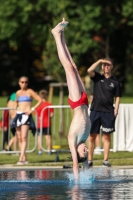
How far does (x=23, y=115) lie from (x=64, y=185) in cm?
622

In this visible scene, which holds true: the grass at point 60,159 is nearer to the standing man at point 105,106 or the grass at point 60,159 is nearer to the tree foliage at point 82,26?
the standing man at point 105,106

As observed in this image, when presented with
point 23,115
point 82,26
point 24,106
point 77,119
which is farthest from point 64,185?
point 82,26

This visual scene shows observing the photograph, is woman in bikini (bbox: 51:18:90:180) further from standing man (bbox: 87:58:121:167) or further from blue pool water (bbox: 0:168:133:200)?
standing man (bbox: 87:58:121:167)

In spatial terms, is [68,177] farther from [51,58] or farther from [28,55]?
[28,55]

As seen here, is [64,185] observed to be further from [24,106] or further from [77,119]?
[24,106]

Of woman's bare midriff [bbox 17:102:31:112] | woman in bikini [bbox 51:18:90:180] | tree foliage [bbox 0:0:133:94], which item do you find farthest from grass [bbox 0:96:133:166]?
tree foliage [bbox 0:0:133:94]

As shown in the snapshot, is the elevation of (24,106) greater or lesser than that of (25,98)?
lesser

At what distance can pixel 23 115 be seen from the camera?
1898 cm

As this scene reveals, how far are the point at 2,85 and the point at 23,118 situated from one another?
47954 millimetres

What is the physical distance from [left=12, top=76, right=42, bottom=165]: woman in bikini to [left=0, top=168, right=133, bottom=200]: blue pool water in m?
2.69

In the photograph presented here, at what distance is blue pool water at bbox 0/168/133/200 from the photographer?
37.3 feet

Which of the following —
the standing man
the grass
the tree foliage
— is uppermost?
the tree foliage

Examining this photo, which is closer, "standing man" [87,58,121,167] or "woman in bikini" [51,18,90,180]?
Result: "woman in bikini" [51,18,90,180]

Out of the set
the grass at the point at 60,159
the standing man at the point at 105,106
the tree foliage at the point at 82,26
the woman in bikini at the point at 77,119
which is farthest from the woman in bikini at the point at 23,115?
the tree foliage at the point at 82,26
